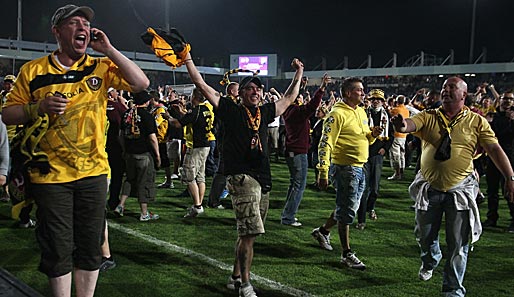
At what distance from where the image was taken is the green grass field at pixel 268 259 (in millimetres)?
5105

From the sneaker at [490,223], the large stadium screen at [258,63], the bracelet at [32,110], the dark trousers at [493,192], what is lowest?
the sneaker at [490,223]

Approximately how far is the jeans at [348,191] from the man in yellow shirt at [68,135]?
310 cm

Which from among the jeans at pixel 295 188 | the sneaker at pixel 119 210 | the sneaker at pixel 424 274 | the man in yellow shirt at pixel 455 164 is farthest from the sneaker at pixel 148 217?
the man in yellow shirt at pixel 455 164

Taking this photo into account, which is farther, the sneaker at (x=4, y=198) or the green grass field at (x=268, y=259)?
the sneaker at (x=4, y=198)

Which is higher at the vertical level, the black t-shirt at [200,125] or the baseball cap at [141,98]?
the baseball cap at [141,98]

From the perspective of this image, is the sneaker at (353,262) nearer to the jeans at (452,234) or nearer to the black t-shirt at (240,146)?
the jeans at (452,234)

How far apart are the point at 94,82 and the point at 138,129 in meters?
4.36

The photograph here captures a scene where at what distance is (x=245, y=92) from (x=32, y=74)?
198cm

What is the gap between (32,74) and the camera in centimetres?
320

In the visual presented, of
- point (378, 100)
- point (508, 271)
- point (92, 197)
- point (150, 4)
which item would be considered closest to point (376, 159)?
point (378, 100)

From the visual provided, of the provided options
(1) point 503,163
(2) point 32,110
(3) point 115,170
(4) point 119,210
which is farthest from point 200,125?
(2) point 32,110

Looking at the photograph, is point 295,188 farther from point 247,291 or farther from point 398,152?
point 398,152

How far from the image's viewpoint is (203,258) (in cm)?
602

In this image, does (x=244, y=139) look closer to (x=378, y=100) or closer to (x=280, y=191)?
(x=378, y=100)
